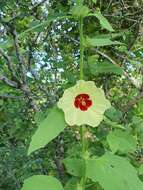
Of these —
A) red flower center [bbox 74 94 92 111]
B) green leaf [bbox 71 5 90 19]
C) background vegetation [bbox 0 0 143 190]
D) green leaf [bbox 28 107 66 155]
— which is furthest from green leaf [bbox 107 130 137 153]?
green leaf [bbox 71 5 90 19]

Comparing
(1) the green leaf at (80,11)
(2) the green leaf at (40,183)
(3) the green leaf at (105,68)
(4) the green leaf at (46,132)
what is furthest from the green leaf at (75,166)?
(1) the green leaf at (80,11)

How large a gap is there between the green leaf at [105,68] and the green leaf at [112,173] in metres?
0.36

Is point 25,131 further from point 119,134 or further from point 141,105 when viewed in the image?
point 119,134

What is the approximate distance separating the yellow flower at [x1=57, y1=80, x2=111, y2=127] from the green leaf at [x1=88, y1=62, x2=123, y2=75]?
0.19 metres

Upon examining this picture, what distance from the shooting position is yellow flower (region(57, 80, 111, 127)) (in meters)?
1.64

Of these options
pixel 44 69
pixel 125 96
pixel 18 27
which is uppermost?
pixel 18 27

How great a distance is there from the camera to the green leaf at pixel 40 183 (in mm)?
1614

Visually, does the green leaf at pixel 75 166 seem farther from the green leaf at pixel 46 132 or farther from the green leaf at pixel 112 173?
the green leaf at pixel 46 132

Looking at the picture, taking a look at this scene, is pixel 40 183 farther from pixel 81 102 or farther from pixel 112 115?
pixel 112 115

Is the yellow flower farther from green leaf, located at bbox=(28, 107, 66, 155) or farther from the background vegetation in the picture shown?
the background vegetation

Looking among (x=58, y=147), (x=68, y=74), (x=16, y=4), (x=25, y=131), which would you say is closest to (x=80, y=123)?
(x=68, y=74)

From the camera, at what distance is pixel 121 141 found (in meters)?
1.94

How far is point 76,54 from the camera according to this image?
10.6 ft

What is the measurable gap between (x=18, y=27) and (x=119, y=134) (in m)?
1.44
